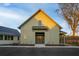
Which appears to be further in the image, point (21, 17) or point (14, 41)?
point (14, 41)

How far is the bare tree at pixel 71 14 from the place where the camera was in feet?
59.8

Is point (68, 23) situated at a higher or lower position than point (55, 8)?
lower

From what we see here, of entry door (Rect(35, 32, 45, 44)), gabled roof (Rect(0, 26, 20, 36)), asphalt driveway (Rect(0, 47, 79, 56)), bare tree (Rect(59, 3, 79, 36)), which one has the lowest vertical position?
asphalt driveway (Rect(0, 47, 79, 56))

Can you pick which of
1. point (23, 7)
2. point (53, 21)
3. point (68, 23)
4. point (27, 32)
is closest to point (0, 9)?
point (23, 7)

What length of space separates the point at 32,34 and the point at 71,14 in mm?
3911

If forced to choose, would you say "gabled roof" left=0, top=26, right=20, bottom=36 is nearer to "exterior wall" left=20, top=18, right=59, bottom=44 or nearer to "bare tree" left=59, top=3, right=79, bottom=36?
"exterior wall" left=20, top=18, right=59, bottom=44

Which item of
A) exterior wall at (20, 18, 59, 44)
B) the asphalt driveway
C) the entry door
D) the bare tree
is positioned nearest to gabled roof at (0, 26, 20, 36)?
exterior wall at (20, 18, 59, 44)

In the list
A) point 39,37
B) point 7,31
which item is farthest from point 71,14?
point 7,31

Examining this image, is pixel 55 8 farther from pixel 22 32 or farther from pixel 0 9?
pixel 0 9

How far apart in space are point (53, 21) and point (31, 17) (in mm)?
2044

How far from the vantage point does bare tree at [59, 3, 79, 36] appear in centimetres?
1823

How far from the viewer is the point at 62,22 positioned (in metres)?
19.0

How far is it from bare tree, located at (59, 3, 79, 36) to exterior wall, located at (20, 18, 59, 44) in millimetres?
1327

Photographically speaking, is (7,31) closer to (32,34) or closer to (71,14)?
(32,34)
